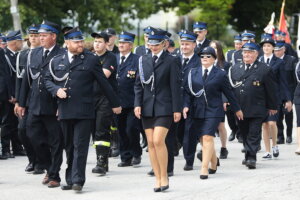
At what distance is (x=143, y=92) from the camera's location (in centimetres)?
1198

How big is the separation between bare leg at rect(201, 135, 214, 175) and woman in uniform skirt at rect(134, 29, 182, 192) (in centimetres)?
101

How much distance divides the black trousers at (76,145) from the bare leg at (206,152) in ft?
6.24

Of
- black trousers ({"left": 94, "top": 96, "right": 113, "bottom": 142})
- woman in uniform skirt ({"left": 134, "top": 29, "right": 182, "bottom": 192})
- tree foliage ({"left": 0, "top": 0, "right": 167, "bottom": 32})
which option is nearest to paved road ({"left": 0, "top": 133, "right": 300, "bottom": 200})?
woman in uniform skirt ({"left": 134, "top": 29, "right": 182, "bottom": 192})

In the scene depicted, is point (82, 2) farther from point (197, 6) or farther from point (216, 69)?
point (216, 69)

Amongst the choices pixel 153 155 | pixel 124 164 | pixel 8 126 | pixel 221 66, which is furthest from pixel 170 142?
pixel 8 126

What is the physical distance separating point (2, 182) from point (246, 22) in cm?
3984

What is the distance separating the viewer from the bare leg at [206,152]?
12.7 metres

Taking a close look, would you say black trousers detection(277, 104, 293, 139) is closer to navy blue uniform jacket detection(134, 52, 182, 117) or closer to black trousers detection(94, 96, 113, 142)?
black trousers detection(94, 96, 113, 142)

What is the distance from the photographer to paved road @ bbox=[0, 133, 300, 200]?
37.1ft

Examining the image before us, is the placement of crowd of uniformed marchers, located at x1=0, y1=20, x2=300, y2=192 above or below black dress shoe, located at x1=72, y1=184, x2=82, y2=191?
above

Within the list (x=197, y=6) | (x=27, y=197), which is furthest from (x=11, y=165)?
(x=197, y=6)

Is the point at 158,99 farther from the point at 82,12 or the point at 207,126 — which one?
the point at 82,12

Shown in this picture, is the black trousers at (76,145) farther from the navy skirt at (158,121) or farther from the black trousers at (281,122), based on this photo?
the black trousers at (281,122)

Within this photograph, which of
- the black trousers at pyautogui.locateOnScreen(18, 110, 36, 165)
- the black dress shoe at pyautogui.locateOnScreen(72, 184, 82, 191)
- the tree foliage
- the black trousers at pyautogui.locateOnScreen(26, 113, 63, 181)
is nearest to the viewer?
the black dress shoe at pyautogui.locateOnScreen(72, 184, 82, 191)
